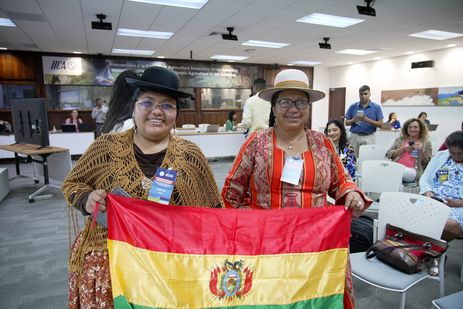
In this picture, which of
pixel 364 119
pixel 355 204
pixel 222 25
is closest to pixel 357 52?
pixel 222 25

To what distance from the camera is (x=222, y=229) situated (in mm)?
1197

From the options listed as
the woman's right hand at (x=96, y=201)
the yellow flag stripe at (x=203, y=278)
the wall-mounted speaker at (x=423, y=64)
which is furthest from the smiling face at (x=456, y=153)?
the wall-mounted speaker at (x=423, y=64)

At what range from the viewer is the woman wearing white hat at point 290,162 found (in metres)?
1.49

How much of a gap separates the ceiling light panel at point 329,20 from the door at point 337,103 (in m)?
6.92

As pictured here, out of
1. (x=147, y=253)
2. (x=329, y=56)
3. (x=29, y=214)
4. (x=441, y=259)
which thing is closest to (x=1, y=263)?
(x=29, y=214)

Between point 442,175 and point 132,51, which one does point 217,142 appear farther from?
point 442,175

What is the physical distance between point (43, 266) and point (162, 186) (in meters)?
2.35

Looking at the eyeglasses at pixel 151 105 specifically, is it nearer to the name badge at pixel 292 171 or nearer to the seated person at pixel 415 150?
the name badge at pixel 292 171

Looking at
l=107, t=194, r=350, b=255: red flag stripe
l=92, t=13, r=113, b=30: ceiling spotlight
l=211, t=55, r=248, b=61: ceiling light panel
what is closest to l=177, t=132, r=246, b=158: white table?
l=92, t=13, r=113, b=30: ceiling spotlight

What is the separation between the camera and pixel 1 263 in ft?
9.39

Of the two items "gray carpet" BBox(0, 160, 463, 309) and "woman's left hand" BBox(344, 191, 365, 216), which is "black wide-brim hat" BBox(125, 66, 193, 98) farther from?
"gray carpet" BBox(0, 160, 463, 309)

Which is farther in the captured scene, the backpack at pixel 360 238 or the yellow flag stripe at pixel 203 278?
the backpack at pixel 360 238

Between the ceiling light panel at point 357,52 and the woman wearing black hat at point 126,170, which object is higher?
the ceiling light panel at point 357,52

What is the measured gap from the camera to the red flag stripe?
1.15 m
